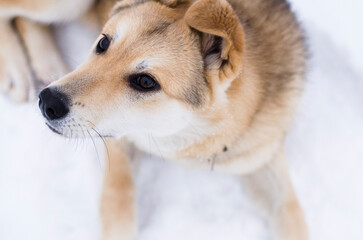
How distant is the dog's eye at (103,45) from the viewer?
1996 mm

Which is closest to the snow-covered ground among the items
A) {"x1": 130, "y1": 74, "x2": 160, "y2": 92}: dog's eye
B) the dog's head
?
the dog's head

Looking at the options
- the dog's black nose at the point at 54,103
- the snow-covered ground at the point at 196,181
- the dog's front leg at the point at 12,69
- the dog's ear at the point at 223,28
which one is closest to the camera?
the dog's ear at the point at 223,28

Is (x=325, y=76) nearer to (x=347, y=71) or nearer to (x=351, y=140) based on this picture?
(x=347, y=71)

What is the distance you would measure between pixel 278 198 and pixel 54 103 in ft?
5.38

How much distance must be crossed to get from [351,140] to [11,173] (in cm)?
260

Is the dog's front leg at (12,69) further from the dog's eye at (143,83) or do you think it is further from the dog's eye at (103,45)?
the dog's eye at (143,83)

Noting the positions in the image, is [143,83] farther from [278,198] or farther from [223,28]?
[278,198]

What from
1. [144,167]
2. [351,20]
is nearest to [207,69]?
[144,167]

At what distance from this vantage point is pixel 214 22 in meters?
1.62

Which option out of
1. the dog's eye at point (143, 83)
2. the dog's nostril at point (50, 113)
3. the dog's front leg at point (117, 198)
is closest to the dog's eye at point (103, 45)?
the dog's eye at point (143, 83)

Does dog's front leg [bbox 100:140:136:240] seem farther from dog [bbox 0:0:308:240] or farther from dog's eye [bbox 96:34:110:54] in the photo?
dog's eye [bbox 96:34:110:54]

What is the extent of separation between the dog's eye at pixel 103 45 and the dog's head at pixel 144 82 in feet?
0.18

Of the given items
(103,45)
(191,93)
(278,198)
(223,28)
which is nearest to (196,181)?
(278,198)

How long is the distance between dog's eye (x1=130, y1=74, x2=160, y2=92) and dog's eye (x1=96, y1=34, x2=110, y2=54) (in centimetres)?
28
